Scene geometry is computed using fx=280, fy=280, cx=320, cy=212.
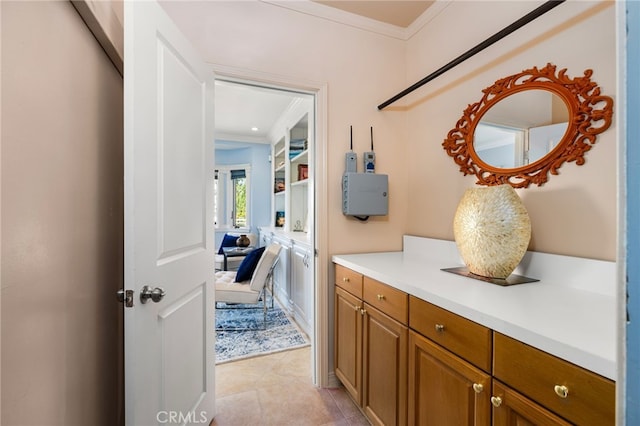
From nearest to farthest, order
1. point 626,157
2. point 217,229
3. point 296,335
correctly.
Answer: point 626,157, point 296,335, point 217,229

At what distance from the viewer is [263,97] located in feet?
10.5

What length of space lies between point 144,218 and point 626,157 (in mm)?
1234

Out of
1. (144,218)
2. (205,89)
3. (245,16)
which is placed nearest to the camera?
(144,218)

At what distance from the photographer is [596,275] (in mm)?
1026

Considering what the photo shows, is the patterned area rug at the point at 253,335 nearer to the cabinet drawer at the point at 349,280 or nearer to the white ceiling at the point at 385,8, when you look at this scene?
the cabinet drawer at the point at 349,280

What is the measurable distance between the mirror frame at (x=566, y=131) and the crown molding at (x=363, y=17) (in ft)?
2.50

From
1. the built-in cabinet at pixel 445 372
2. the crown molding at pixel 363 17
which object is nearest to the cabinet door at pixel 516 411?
the built-in cabinet at pixel 445 372

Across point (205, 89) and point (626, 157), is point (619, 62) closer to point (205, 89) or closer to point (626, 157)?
point (626, 157)

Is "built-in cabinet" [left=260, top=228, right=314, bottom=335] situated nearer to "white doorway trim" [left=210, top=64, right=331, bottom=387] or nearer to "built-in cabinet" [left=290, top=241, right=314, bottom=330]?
"built-in cabinet" [left=290, top=241, right=314, bottom=330]

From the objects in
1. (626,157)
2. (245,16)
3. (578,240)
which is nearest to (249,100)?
(245,16)

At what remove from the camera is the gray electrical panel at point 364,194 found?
6.00 ft

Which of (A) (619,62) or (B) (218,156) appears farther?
(B) (218,156)

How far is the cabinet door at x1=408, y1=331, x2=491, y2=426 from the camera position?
2.82ft

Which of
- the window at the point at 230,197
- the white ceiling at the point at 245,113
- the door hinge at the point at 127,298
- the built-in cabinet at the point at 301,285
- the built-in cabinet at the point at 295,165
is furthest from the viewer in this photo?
the window at the point at 230,197
